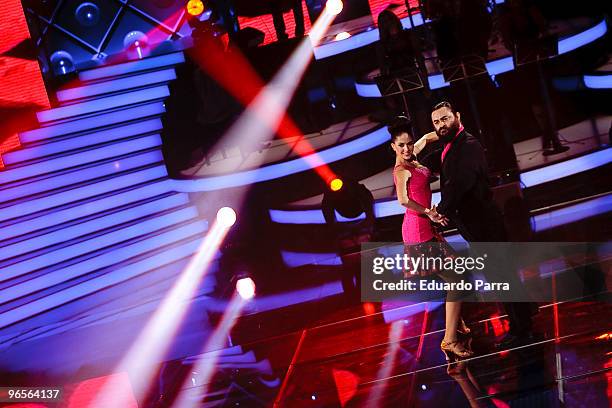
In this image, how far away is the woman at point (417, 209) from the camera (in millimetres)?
3402

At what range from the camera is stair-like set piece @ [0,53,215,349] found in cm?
Answer: 649

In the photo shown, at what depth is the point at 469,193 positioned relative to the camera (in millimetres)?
3295

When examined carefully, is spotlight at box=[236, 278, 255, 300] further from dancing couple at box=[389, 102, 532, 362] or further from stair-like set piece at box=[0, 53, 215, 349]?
dancing couple at box=[389, 102, 532, 362]

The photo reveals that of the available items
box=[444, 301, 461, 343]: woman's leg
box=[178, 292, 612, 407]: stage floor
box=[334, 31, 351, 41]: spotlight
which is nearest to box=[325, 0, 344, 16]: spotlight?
box=[334, 31, 351, 41]: spotlight

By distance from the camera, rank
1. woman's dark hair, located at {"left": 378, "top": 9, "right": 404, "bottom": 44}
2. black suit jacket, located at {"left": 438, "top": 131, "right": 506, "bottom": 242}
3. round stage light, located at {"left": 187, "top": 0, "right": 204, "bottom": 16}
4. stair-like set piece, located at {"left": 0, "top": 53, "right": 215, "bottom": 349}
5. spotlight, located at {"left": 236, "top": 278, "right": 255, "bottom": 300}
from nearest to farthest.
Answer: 1. black suit jacket, located at {"left": 438, "top": 131, "right": 506, "bottom": 242}
2. spotlight, located at {"left": 236, "top": 278, "right": 255, "bottom": 300}
3. woman's dark hair, located at {"left": 378, "top": 9, "right": 404, "bottom": 44}
4. stair-like set piece, located at {"left": 0, "top": 53, "right": 215, "bottom": 349}
5. round stage light, located at {"left": 187, "top": 0, "right": 204, "bottom": 16}

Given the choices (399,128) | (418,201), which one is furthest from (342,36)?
(418,201)

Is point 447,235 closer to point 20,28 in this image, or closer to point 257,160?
point 257,160

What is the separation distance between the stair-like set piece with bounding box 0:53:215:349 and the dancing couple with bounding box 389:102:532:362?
3.01 m

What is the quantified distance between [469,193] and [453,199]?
0.10 metres

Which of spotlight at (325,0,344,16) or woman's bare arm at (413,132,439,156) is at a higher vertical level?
spotlight at (325,0,344,16)

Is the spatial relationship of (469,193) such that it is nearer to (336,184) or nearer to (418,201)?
(418,201)

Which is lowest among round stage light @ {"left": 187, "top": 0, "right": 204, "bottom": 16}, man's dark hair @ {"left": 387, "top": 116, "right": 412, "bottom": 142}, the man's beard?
the man's beard

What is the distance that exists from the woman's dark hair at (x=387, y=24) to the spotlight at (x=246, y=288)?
7.80 feet

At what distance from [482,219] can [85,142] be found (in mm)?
5352
